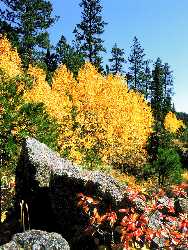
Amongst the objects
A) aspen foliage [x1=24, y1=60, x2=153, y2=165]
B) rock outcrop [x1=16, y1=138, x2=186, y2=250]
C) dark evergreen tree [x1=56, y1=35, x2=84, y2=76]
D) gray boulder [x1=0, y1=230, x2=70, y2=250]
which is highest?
dark evergreen tree [x1=56, y1=35, x2=84, y2=76]


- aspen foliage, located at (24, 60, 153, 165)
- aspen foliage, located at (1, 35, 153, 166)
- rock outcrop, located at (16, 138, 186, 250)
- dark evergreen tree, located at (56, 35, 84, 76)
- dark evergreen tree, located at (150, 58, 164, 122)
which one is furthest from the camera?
dark evergreen tree, located at (150, 58, 164, 122)

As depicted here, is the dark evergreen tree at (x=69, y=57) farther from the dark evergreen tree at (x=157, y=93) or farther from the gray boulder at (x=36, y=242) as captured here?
the gray boulder at (x=36, y=242)

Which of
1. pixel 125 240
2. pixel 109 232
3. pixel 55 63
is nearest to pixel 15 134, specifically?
A: pixel 109 232

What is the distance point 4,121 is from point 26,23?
3103 cm

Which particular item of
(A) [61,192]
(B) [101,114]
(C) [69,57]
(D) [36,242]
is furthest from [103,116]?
(D) [36,242]

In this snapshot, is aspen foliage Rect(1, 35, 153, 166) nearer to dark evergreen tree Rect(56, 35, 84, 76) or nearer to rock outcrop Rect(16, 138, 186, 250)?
dark evergreen tree Rect(56, 35, 84, 76)

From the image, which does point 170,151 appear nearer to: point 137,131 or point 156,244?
point 137,131

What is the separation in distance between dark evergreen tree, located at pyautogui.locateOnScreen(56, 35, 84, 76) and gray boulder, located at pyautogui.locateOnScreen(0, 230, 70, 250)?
165 ft

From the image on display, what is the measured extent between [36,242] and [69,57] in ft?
171

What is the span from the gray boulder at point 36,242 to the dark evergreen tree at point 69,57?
1975 inches

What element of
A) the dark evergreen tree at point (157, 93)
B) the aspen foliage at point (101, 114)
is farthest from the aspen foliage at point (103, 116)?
the dark evergreen tree at point (157, 93)

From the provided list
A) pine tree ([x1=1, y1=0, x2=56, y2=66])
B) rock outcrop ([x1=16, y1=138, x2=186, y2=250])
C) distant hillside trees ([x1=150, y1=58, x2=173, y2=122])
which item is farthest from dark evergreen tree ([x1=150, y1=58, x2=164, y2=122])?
rock outcrop ([x1=16, y1=138, x2=186, y2=250])

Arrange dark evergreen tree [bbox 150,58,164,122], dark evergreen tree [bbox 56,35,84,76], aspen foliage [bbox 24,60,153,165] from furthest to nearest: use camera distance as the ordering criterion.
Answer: dark evergreen tree [bbox 150,58,164,122], dark evergreen tree [bbox 56,35,84,76], aspen foliage [bbox 24,60,153,165]

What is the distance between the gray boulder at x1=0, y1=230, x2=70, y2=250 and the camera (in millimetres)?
7668
